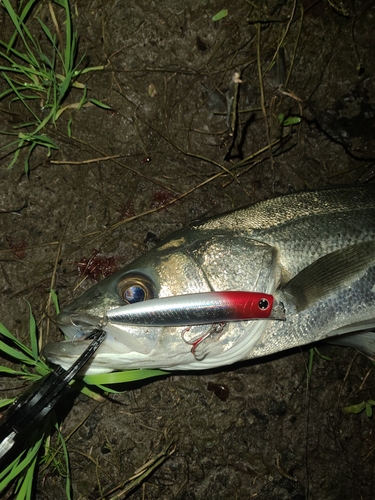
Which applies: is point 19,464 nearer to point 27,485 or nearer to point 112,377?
point 27,485

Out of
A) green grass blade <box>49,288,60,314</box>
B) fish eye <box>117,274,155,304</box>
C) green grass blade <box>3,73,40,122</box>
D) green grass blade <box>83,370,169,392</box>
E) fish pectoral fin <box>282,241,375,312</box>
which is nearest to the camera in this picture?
fish eye <box>117,274,155,304</box>

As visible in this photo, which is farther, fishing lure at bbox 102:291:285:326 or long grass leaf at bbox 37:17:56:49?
long grass leaf at bbox 37:17:56:49

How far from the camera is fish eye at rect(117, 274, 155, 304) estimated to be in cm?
221

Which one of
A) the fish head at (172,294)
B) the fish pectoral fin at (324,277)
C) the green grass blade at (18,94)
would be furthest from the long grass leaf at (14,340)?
the fish pectoral fin at (324,277)

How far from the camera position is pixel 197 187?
3.17 metres

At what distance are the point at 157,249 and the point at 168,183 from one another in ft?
3.10

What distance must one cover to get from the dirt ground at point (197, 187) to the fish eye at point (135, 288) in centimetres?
85

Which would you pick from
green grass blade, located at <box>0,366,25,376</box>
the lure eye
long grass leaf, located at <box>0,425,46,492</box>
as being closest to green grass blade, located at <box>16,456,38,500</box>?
long grass leaf, located at <box>0,425,46,492</box>

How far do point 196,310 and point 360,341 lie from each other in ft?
4.84

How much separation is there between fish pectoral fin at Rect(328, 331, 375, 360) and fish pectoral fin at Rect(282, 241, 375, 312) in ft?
2.23

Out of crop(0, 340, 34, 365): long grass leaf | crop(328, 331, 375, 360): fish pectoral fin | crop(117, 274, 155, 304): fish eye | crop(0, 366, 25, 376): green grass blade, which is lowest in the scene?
crop(328, 331, 375, 360): fish pectoral fin

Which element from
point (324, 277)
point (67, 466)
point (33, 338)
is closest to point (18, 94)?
point (33, 338)

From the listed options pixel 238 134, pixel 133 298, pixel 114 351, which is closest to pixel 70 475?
pixel 114 351

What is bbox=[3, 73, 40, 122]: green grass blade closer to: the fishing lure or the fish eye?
the fish eye
